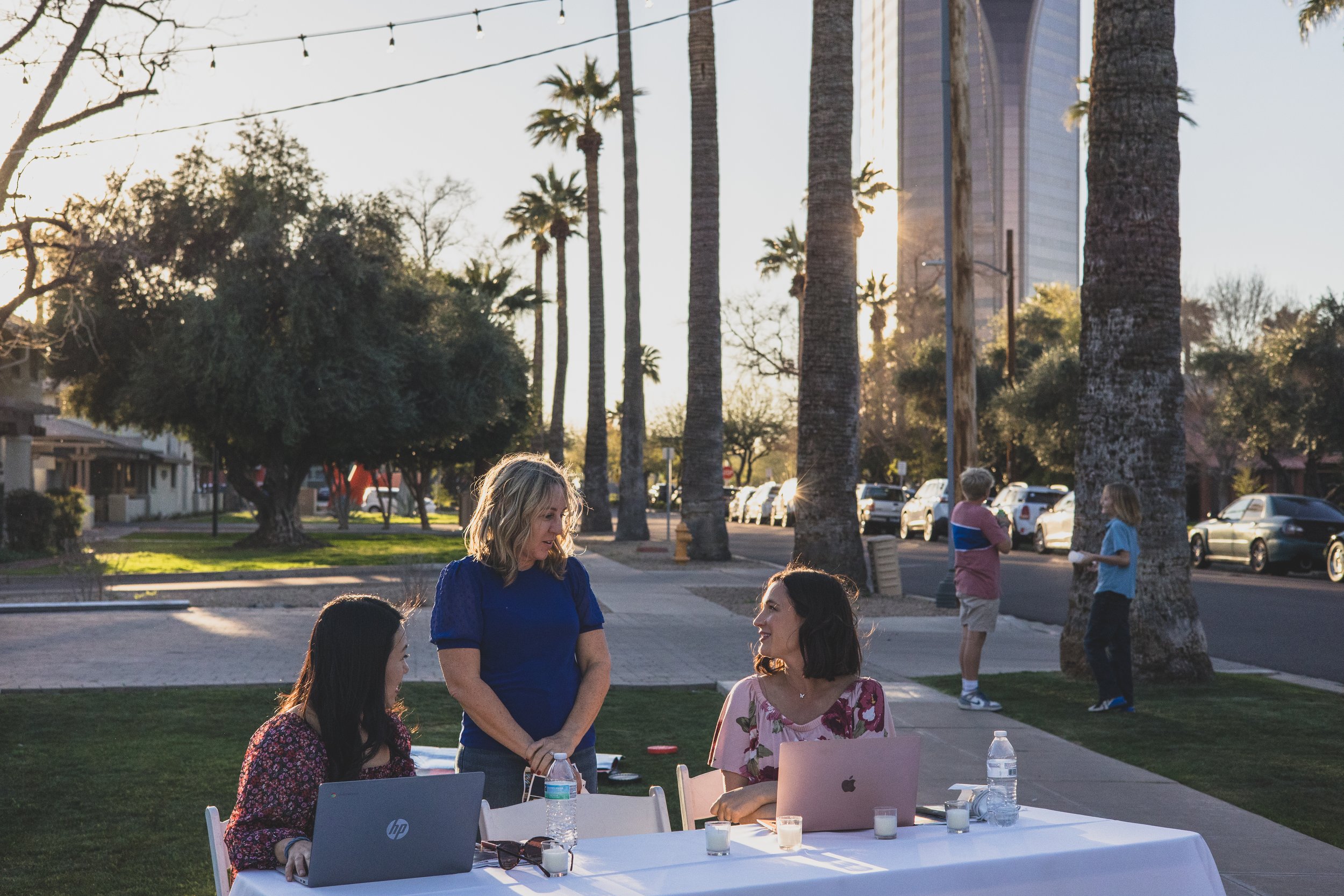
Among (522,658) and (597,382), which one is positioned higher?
(597,382)

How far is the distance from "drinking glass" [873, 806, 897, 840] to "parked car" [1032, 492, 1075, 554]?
2938 centimetres

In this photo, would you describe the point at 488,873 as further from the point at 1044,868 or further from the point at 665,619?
the point at 665,619

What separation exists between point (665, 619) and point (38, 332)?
1983cm

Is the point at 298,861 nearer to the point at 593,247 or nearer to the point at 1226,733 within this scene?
the point at 1226,733

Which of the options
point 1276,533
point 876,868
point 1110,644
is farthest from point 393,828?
point 1276,533

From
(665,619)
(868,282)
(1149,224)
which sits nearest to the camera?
(1149,224)

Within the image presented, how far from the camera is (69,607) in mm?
18047

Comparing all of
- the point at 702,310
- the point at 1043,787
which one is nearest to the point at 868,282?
the point at 702,310

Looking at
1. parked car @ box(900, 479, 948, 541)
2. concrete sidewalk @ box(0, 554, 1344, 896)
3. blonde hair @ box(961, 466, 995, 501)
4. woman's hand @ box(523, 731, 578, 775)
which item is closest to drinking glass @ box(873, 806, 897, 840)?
woman's hand @ box(523, 731, 578, 775)

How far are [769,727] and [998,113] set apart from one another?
170 metres

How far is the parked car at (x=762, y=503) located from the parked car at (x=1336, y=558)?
128 feet

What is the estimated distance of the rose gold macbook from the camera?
12.0ft

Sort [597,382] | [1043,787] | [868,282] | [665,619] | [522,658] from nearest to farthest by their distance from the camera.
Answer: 1. [522,658]
2. [1043,787]
3. [665,619]
4. [597,382]
5. [868,282]

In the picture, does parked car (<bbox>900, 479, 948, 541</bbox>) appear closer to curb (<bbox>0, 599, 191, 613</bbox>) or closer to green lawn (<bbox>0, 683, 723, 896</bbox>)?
curb (<bbox>0, 599, 191, 613</bbox>)
